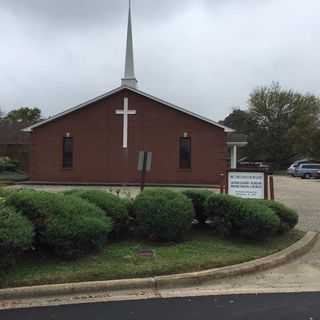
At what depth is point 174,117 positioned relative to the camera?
37.4m

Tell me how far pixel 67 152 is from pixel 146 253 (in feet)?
97.7

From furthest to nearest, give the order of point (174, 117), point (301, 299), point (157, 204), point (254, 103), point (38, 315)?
point (254, 103), point (174, 117), point (157, 204), point (301, 299), point (38, 315)

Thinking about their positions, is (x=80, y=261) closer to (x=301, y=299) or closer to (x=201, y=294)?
(x=201, y=294)

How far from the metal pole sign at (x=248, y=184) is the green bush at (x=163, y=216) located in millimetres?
3545

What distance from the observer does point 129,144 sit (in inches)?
1489

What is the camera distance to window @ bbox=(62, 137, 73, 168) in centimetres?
3839

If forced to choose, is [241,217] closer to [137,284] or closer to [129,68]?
[137,284]

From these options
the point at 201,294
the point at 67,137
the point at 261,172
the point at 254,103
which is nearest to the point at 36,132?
the point at 67,137

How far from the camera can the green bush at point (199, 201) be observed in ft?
38.1

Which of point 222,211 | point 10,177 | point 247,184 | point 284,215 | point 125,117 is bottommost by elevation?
point 284,215

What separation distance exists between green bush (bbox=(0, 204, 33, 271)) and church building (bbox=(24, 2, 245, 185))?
95.4 feet

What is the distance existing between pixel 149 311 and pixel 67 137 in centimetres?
3228

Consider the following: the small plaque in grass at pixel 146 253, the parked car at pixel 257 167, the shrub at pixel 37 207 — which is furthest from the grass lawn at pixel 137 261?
the parked car at pixel 257 167

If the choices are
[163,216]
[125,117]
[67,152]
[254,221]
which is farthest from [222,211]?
[67,152]
